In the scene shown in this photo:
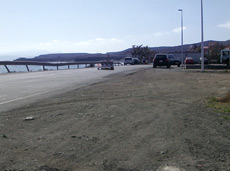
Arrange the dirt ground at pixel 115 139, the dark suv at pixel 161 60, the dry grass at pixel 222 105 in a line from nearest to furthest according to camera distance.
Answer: the dirt ground at pixel 115 139 → the dry grass at pixel 222 105 → the dark suv at pixel 161 60

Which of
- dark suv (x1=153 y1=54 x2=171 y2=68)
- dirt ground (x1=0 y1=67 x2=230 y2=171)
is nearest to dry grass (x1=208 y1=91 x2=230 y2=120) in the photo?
dirt ground (x1=0 y1=67 x2=230 y2=171)

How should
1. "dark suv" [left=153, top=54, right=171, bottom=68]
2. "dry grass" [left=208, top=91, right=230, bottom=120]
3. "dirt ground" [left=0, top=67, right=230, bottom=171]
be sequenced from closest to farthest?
1. "dirt ground" [left=0, top=67, right=230, bottom=171]
2. "dry grass" [left=208, top=91, right=230, bottom=120]
3. "dark suv" [left=153, top=54, right=171, bottom=68]

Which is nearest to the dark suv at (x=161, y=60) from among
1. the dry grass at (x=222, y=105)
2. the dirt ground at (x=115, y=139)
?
the dry grass at (x=222, y=105)

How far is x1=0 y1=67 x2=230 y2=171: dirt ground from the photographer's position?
16.5 feet

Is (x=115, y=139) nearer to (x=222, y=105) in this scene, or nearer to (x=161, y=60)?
(x=222, y=105)

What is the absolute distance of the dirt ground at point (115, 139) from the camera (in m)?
5.04

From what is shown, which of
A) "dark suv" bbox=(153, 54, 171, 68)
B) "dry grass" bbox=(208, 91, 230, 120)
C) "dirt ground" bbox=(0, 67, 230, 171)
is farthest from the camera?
"dark suv" bbox=(153, 54, 171, 68)

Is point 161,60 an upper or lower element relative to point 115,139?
lower

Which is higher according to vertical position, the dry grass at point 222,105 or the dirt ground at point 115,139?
the dirt ground at point 115,139

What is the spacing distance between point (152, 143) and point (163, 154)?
62 cm

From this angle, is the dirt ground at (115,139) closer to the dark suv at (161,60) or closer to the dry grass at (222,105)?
the dry grass at (222,105)

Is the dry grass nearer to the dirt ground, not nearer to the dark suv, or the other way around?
the dirt ground

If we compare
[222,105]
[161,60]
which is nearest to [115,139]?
[222,105]

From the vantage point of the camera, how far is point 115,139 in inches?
249
